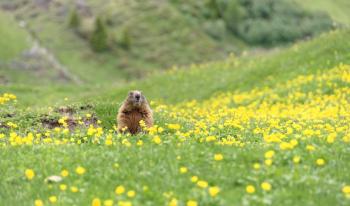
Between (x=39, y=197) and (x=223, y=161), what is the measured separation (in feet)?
11.9

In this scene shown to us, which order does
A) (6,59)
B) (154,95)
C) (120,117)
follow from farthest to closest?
(6,59), (154,95), (120,117)

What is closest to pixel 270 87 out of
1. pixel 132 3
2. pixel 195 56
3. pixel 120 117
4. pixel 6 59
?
pixel 120 117

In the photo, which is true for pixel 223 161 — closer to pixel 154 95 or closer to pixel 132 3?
pixel 154 95

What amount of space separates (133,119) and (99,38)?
11738cm

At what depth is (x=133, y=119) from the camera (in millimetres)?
15141

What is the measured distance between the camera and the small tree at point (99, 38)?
129 metres

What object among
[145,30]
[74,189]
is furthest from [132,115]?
[145,30]

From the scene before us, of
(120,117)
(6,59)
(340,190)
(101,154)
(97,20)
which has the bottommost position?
(340,190)

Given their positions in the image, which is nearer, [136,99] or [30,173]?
[30,173]

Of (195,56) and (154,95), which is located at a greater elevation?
(195,56)

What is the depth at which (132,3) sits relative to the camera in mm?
144875

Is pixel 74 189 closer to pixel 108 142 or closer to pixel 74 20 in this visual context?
pixel 108 142

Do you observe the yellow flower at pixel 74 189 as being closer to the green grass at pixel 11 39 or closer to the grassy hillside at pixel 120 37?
the green grass at pixel 11 39

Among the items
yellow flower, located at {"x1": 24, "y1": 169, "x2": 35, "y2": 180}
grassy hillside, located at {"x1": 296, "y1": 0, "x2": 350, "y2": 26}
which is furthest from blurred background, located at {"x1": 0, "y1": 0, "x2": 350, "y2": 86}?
yellow flower, located at {"x1": 24, "y1": 169, "x2": 35, "y2": 180}
